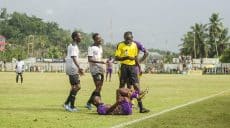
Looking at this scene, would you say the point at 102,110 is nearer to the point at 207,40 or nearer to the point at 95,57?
the point at 95,57

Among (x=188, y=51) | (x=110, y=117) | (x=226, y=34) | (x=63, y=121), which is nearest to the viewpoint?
(x=63, y=121)

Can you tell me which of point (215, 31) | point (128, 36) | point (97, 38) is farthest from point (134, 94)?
point (215, 31)

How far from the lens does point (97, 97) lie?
13828mm

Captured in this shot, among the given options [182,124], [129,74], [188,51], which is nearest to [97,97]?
[129,74]

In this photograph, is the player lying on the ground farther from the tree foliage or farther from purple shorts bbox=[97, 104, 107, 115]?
the tree foliage

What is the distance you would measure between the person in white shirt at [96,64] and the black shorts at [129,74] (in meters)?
0.70

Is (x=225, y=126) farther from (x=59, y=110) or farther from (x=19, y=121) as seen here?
(x=59, y=110)

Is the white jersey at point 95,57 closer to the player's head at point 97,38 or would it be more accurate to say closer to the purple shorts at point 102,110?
the player's head at point 97,38

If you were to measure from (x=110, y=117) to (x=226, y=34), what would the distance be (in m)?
108

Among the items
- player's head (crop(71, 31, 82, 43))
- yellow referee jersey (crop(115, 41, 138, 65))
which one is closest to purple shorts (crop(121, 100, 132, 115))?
yellow referee jersey (crop(115, 41, 138, 65))

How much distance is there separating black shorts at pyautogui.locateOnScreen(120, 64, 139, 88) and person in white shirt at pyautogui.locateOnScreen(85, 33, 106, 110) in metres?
0.70

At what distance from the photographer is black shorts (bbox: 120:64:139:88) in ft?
44.7

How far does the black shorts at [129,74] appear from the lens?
13638 millimetres

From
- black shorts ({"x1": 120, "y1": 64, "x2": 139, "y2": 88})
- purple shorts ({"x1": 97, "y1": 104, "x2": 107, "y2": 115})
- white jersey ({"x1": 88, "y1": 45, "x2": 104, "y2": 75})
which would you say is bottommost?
purple shorts ({"x1": 97, "y1": 104, "x2": 107, "y2": 115})
